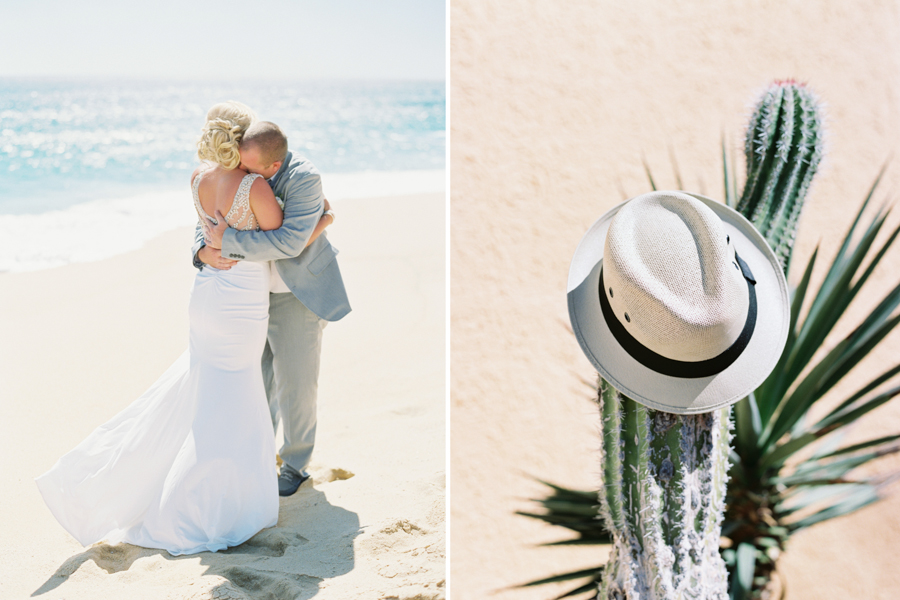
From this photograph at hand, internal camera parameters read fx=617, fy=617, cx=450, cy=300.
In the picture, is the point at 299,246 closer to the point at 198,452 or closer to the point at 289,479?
the point at 198,452

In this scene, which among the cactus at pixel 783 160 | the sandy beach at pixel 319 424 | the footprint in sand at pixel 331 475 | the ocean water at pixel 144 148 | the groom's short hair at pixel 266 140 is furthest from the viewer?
the ocean water at pixel 144 148

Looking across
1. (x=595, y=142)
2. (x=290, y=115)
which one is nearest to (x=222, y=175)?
(x=595, y=142)

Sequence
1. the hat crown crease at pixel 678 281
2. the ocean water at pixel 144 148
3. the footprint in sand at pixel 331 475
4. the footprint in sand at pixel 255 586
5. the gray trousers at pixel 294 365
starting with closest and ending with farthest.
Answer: the hat crown crease at pixel 678 281
the footprint in sand at pixel 255 586
the gray trousers at pixel 294 365
the footprint in sand at pixel 331 475
the ocean water at pixel 144 148

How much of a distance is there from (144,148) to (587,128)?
1045cm

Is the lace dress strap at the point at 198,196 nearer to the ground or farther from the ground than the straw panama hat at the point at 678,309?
farther from the ground

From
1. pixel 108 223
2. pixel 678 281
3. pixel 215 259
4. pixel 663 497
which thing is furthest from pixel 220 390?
pixel 108 223

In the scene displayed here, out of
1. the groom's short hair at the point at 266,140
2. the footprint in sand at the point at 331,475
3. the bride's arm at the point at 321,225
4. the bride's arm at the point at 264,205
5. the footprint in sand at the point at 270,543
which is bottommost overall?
the footprint in sand at the point at 331,475

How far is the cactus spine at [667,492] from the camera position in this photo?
128cm

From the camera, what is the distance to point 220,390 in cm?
195

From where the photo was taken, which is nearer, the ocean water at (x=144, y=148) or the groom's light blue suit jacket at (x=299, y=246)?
the groom's light blue suit jacket at (x=299, y=246)

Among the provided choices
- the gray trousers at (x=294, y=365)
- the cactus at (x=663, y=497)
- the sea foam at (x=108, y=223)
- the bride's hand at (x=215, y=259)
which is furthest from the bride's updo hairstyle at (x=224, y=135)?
the sea foam at (x=108, y=223)

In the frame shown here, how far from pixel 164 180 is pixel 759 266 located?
9902 mm

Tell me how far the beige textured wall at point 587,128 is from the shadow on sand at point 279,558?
35.8 inches

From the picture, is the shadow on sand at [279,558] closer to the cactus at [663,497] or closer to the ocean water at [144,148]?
the cactus at [663,497]
